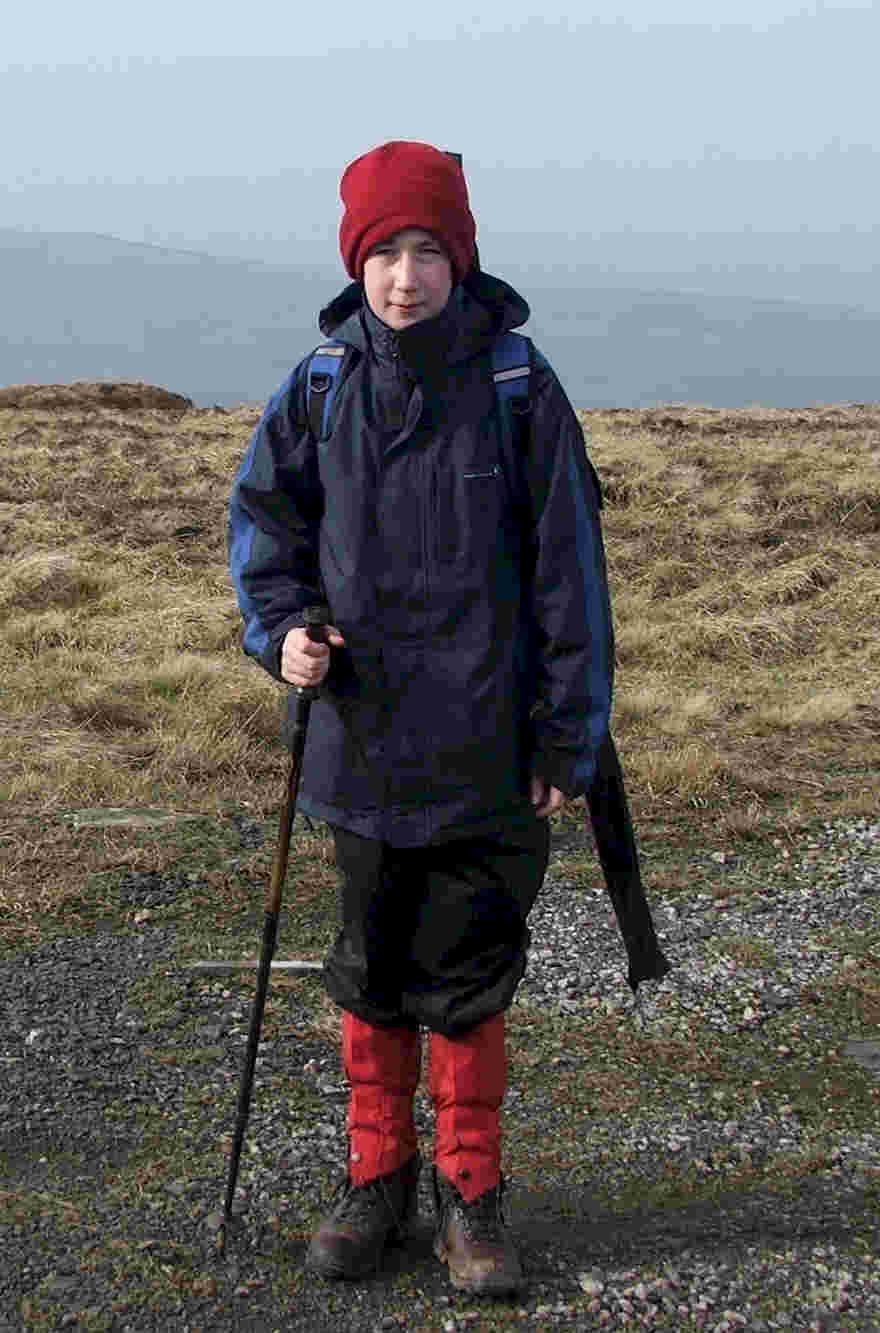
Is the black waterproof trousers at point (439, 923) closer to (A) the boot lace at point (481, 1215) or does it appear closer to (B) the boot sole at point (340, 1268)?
(A) the boot lace at point (481, 1215)

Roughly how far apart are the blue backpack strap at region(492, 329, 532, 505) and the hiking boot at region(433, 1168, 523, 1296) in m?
1.64

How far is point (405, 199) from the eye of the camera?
312 centimetres

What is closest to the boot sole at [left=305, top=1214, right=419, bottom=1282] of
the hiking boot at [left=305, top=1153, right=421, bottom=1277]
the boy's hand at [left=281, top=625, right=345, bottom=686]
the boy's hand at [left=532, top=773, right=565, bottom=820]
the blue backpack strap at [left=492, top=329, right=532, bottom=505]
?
the hiking boot at [left=305, top=1153, right=421, bottom=1277]

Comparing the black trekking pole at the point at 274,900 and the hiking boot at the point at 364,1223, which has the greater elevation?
the black trekking pole at the point at 274,900

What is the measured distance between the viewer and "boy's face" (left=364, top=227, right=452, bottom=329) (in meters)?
3.15

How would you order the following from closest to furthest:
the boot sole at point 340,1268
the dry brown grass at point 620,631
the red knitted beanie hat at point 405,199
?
the red knitted beanie hat at point 405,199
the boot sole at point 340,1268
the dry brown grass at point 620,631

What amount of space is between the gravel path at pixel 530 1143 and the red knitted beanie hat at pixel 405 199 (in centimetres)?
233

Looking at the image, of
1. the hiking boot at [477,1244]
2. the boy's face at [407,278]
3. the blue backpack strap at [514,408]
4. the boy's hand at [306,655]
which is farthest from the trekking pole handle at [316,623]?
the hiking boot at [477,1244]

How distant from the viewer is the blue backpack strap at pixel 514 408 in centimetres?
317

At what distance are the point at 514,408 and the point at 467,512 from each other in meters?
0.26

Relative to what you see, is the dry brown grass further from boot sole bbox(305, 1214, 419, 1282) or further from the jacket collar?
the jacket collar

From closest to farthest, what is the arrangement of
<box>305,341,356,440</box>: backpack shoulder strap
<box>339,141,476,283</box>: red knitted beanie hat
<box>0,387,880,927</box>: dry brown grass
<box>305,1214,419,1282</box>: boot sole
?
1. <box>339,141,476,283</box>: red knitted beanie hat
2. <box>305,341,356,440</box>: backpack shoulder strap
3. <box>305,1214,419,1282</box>: boot sole
4. <box>0,387,880,927</box>: dry brown grass

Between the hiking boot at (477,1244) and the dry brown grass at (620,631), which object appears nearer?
the hiking boot at (477,1244)

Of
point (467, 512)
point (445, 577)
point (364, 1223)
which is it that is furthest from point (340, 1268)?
point (467, 512)
